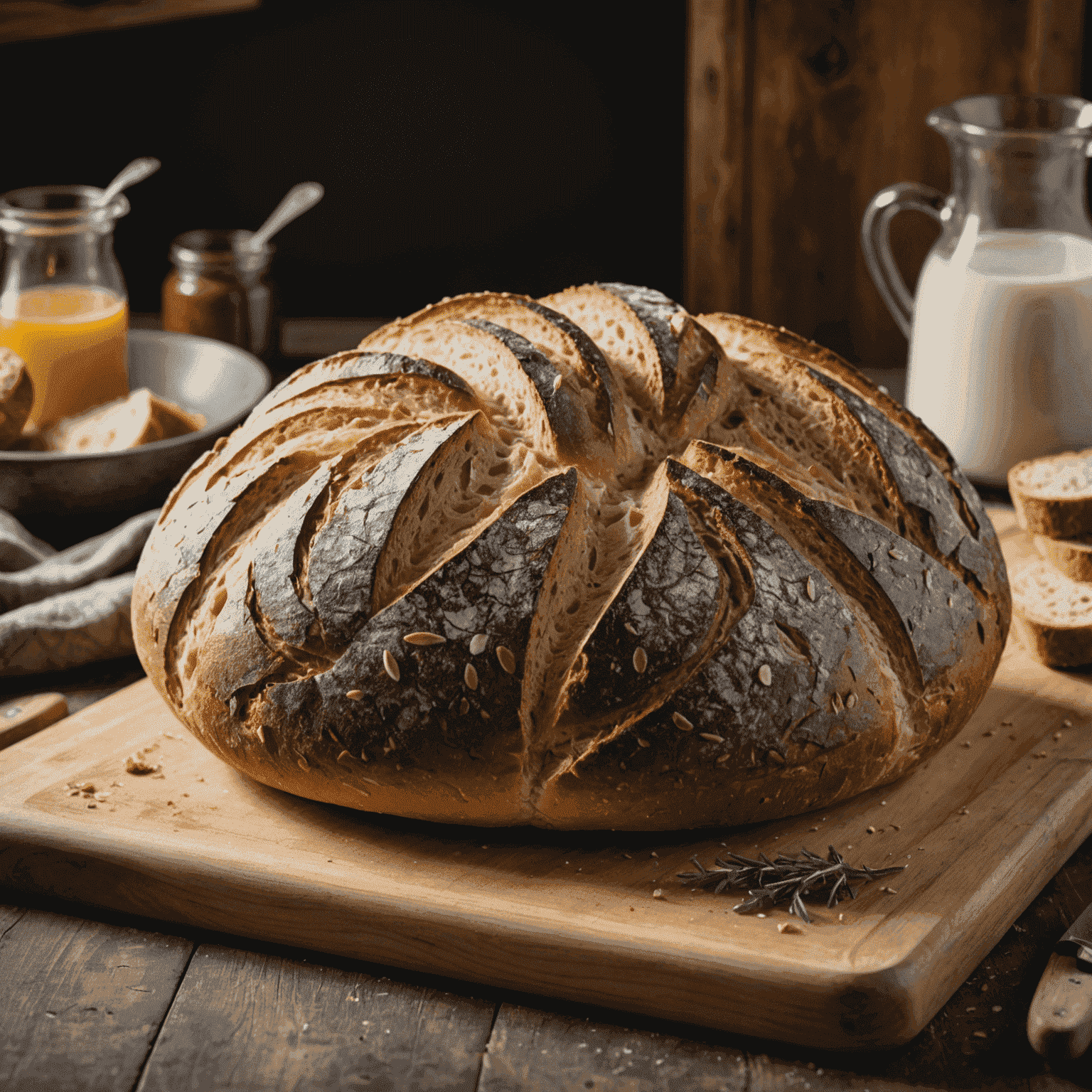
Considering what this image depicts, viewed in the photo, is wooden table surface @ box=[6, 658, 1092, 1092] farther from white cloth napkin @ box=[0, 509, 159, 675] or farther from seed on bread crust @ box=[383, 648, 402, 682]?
white cloth napkin @ box=[0, 509, 159, 675]

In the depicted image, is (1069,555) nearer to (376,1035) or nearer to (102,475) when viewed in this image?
(376,1035)

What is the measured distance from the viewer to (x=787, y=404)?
6.03 feet

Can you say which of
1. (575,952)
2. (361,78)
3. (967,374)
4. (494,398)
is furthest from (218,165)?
(575,952)

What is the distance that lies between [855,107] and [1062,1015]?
10.2ft

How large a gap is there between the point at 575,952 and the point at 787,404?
79cm

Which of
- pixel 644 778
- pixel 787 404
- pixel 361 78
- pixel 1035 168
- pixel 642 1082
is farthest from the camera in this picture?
pixel 361 78

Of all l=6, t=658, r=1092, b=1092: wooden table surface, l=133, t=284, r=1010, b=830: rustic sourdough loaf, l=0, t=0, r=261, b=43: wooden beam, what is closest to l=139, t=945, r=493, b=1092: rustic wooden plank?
l=6, t=658, r=1092, b=1092: wooden table surface

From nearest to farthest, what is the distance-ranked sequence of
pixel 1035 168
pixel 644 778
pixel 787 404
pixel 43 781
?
pixel 644 778 → pixel 43 781 → pixel 787 404 → pixel 1035 168

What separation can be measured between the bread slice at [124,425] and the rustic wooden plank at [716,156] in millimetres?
1719

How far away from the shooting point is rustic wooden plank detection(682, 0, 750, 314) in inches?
147

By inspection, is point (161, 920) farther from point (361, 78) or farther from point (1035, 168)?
point (361, 78)

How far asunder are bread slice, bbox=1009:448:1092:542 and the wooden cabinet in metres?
1.64

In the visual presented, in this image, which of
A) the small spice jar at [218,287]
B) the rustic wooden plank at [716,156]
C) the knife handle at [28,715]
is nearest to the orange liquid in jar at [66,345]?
the small spice jar at [218,287]

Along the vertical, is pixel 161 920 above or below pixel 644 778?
below
